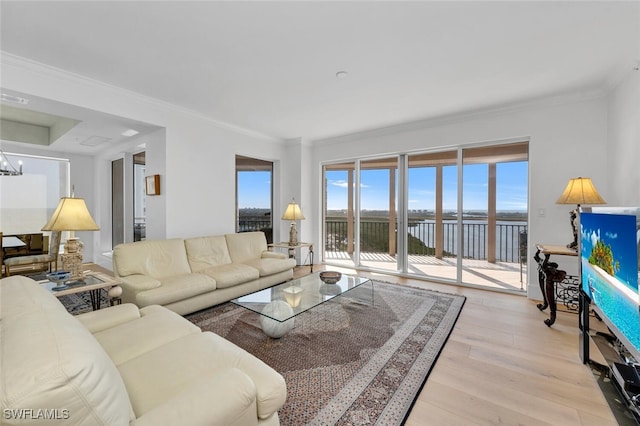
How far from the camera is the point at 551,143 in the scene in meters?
3.45

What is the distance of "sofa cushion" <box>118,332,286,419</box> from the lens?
1146 mm

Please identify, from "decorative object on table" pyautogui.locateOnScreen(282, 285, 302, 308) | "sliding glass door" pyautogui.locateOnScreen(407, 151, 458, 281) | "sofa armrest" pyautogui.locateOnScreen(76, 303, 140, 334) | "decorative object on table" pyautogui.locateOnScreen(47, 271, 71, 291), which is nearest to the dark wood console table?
"sliding glass door" pyautogui.locateOnScreen(407, 151, 458, 281)

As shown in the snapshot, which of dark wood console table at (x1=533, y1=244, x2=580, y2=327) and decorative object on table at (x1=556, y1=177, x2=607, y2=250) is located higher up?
decorative object on table at (x1=556, y1=177, x2=607, y2=250)

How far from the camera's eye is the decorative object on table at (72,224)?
7.92 ft

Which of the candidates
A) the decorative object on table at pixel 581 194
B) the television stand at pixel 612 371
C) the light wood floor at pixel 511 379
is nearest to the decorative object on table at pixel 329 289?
the light wood floor at pixel 511 379

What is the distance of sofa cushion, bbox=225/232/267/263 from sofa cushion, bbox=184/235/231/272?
98 mm

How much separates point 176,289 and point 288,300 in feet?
3.90

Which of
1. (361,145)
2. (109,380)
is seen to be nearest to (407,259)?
(361,145)

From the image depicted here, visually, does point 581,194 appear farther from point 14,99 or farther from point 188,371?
point 14,99

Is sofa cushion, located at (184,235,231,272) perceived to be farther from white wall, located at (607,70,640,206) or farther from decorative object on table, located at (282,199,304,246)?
white wall, located at (607,70,640,206)

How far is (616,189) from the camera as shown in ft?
9.56

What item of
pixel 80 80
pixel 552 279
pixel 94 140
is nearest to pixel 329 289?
pixel 552 279

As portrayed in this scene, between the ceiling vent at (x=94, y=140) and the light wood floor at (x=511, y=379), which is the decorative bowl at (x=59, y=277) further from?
the light wood floor at (x=511, y=379)

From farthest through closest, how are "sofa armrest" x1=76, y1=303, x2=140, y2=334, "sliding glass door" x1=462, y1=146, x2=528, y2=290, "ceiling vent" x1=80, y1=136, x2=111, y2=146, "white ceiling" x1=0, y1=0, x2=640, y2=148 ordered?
"ceiling vent" x1=80, y1=136, x2=111, y2=146
"sliding glass door" x1=462, y1=146, x2=528, y2=290
"white ceiling" x1=0, y1=0, x2=640, y2=148
"sofa armrest" x1=76, y1=303, x2=140, y2=334
